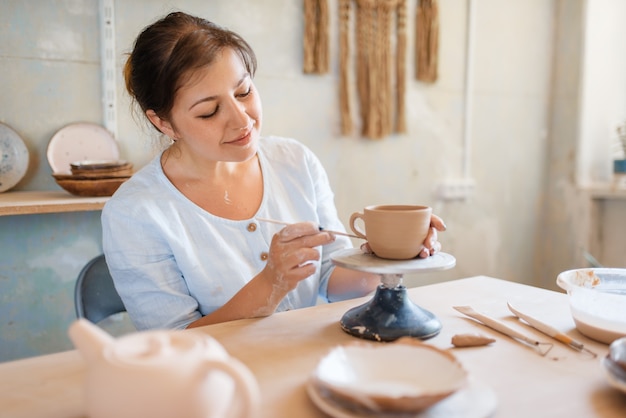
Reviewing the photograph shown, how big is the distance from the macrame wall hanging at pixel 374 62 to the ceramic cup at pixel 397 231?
1.56 m

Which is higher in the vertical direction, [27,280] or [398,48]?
[398,48]

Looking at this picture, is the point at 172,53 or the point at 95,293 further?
the point at 95,293

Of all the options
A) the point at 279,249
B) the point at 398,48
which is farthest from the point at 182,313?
the point at 398,48

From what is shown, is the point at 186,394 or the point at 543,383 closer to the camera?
the point at 186,394

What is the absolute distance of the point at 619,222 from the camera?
2.91m

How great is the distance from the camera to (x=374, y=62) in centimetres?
252

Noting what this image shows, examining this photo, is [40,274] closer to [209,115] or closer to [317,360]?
[209,115]

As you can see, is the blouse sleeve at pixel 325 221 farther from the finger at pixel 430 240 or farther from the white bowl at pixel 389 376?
the white bowl at pixel 389 376

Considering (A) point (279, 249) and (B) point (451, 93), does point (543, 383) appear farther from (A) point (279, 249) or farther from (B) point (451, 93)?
(B) point (451, 93)

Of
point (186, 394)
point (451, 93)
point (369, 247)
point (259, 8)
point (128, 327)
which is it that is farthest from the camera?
point (451, 93)

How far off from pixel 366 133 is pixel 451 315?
160cm

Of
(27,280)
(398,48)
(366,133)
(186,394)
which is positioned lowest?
(27,280)

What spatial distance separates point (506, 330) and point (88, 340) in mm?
702

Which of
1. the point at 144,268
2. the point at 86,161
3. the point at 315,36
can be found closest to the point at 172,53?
the point at 144,268
